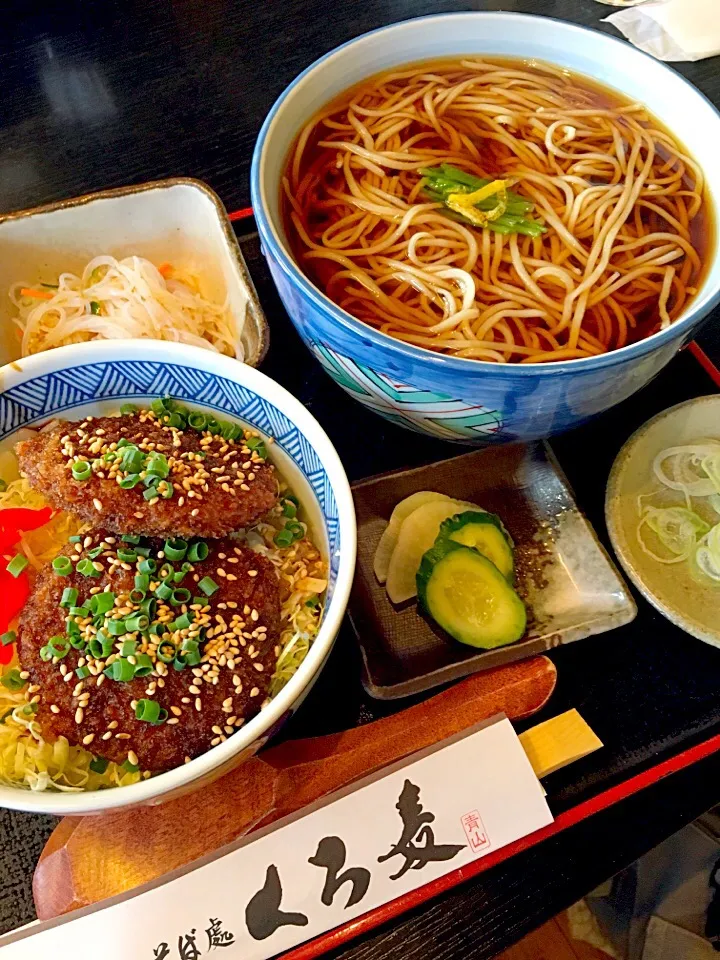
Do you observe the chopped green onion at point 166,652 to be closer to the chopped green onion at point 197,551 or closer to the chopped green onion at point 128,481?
the chopped green onion at point 197,551

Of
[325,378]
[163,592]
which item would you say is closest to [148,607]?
[163,592]

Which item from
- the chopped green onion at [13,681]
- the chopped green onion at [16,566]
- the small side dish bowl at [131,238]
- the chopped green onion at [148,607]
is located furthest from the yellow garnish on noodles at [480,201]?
the chopped green onion at [13,681]

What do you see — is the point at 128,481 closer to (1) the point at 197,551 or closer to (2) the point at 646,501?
(1) the point at 197,551

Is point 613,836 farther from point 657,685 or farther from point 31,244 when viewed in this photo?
point 31,244

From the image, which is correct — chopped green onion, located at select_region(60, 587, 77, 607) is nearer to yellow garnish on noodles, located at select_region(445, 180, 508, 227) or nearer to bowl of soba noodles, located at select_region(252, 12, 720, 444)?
bowl of soba noodles, located at select_region(252, 12, 720, 444)

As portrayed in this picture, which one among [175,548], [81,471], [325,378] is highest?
[81,471]
